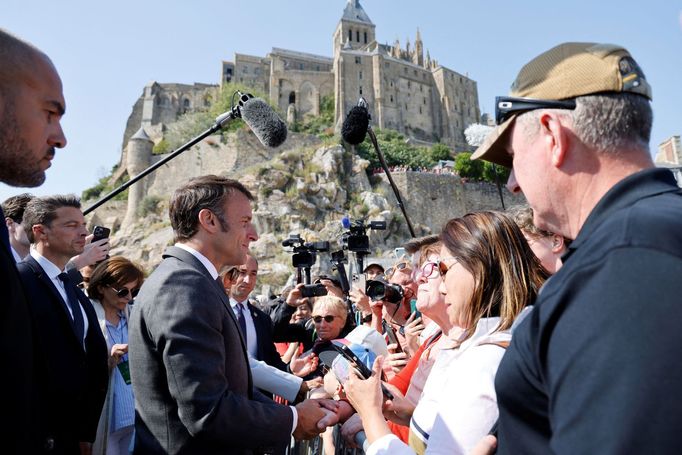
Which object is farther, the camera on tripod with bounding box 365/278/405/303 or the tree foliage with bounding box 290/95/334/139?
the tree foliage with bounding box 290/95/334/139

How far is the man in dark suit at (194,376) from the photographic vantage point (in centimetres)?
214

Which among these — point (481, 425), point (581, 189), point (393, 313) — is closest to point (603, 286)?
point (581, 189)

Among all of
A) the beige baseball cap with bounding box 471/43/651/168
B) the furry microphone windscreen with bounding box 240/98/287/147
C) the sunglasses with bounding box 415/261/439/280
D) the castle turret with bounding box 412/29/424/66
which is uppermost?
the castle turret with bounding box 412/29/424/66

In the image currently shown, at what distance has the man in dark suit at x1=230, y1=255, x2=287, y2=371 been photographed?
479 centimetres

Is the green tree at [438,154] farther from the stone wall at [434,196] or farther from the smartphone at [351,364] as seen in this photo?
the smartphone at [351,364]

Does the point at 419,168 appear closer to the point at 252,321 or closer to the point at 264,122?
the point at 252,321

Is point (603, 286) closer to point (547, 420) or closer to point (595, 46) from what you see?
point (547, 420)

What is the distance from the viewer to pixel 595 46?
1.23m

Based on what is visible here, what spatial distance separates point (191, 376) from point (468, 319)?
4.27ft

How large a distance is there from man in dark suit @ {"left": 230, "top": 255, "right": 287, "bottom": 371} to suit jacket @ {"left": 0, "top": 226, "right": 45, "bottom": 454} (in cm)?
313

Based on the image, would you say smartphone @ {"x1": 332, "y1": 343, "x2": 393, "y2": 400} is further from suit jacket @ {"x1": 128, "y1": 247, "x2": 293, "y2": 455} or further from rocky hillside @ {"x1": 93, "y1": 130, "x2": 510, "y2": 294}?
rocky hillside @ {"x1": 93, "y1": 130, "x2": 510, "y2": 294}

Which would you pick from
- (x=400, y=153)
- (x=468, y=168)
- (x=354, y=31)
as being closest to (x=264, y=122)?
(x=468, y=168)

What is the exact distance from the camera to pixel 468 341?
6.94ft

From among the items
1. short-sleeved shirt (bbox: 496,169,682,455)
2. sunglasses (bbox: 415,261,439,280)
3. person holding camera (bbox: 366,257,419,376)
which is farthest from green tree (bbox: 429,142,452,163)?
short-sleeved shirt (bbox: 496,169,682,455)
